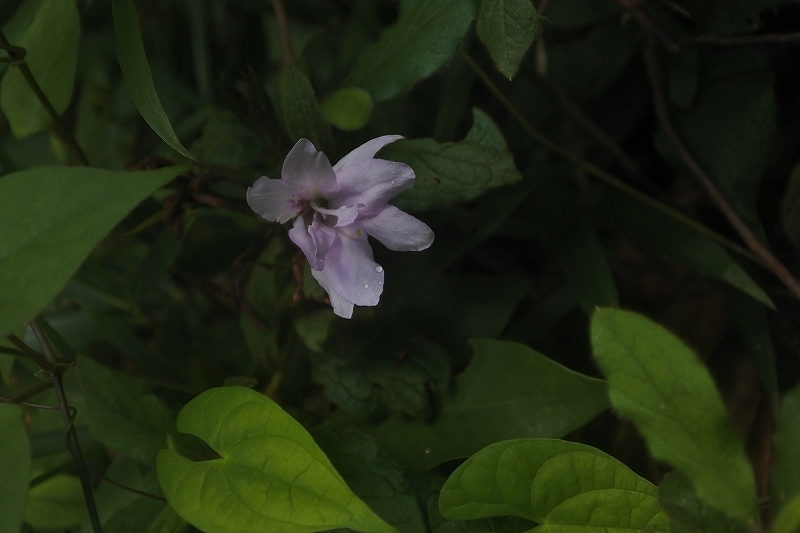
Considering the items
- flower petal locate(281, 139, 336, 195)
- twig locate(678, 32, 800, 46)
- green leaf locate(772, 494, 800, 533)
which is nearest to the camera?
green leaf locate(772, 494, 800, 533)

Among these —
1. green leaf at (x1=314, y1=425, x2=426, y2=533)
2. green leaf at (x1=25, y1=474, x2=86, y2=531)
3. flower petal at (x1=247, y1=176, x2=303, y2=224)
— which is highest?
flower petal at (x1=247, y1=176, x2=303, y2=224)

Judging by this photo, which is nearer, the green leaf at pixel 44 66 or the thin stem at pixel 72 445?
the thin stem at pixel 72 445

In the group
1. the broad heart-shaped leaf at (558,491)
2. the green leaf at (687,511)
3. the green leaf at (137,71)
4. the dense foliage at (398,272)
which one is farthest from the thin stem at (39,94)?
the green leaf at (687,511)

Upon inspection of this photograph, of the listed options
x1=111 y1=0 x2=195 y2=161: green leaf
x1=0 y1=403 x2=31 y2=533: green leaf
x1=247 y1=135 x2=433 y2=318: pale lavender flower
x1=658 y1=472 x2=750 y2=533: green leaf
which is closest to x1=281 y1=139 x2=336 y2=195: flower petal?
x1=247 y1=135 x2=433 y2=318: pale lavender flower

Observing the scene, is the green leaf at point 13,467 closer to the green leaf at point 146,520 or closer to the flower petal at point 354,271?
the green leaf at point 146,520

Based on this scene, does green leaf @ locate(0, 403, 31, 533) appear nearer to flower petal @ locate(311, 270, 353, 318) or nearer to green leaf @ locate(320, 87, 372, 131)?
flower petal @ locate(311, 270, 353, 318)

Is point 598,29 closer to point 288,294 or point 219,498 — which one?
point 288,294

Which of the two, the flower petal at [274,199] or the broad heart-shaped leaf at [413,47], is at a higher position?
the broad heart-shaped leaf at [413,47]
